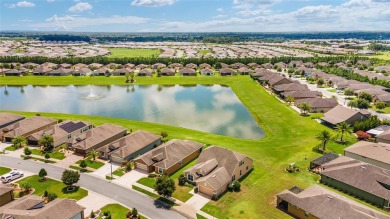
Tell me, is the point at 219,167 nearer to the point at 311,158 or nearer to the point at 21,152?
the point at 311,158

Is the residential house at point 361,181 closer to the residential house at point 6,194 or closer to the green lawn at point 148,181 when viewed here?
the green lawn at point 148,181

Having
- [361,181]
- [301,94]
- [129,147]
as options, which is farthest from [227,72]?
[361,181]

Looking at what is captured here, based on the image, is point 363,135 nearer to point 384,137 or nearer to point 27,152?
point 384,137

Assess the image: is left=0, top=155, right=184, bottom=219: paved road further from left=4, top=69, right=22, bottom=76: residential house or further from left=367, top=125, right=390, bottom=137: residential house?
left=4, top=69, right=22, bottom=76: residential house

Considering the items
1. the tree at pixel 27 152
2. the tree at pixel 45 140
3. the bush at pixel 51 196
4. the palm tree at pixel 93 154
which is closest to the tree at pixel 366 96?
the palm tree at pixel 93 154

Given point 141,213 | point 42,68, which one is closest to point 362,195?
point 141,213

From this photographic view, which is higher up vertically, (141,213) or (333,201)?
(333,201)

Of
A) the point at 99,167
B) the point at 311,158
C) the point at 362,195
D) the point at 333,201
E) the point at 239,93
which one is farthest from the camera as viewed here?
the point at 239,93

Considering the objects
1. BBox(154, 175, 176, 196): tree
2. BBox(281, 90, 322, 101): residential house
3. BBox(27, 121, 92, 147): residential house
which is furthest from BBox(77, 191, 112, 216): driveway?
BBox(281, 90, 322, 101): residential house
